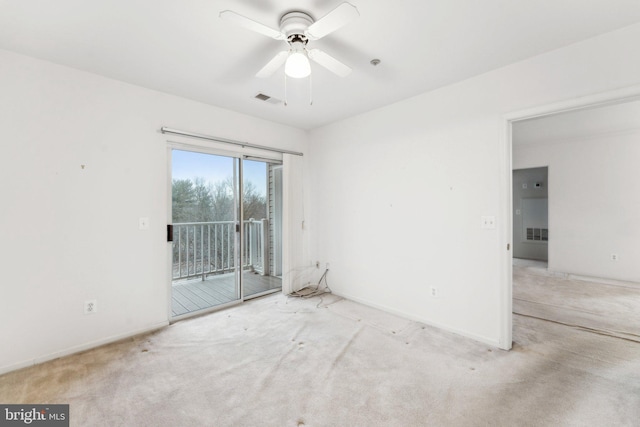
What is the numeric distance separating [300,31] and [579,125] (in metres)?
5.34

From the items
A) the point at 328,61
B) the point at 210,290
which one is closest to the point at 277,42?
the point at 328,61

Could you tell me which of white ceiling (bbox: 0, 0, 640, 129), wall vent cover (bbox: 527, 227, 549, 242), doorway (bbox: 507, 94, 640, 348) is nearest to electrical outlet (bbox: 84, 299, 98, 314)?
white ceiling (bbox: 0, 0, 640, 129)

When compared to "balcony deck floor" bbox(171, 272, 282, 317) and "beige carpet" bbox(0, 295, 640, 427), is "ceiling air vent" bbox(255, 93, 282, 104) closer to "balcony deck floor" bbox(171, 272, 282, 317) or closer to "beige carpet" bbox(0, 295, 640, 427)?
"balcony deck floor" bbox(171, 272, 282, 317)

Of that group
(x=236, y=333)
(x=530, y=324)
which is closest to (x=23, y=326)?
(x=236, y=333)

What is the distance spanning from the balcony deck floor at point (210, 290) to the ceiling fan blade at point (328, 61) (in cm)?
298

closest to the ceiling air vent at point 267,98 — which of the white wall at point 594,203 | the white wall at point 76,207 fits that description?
the white wall at point 76,207

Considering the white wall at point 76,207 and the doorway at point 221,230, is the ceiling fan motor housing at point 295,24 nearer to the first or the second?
the white wall at point 76,207

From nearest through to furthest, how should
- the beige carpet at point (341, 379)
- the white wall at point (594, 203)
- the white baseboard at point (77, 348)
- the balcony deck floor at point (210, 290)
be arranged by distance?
the beige carpet at point (341, 379) → the white baseboard at point (77, 348) → the balcony deck floor at point (210, 290) → the white wall at point (594, 203)

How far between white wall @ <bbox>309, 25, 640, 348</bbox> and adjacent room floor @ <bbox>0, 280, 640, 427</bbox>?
469 mm

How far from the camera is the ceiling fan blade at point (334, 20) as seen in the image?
139 cm

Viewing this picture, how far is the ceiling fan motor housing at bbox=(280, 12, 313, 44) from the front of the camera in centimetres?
170

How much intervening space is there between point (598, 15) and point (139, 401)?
12.9ft

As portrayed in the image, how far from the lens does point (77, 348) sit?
238cm

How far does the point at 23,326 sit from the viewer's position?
85.0 inches
